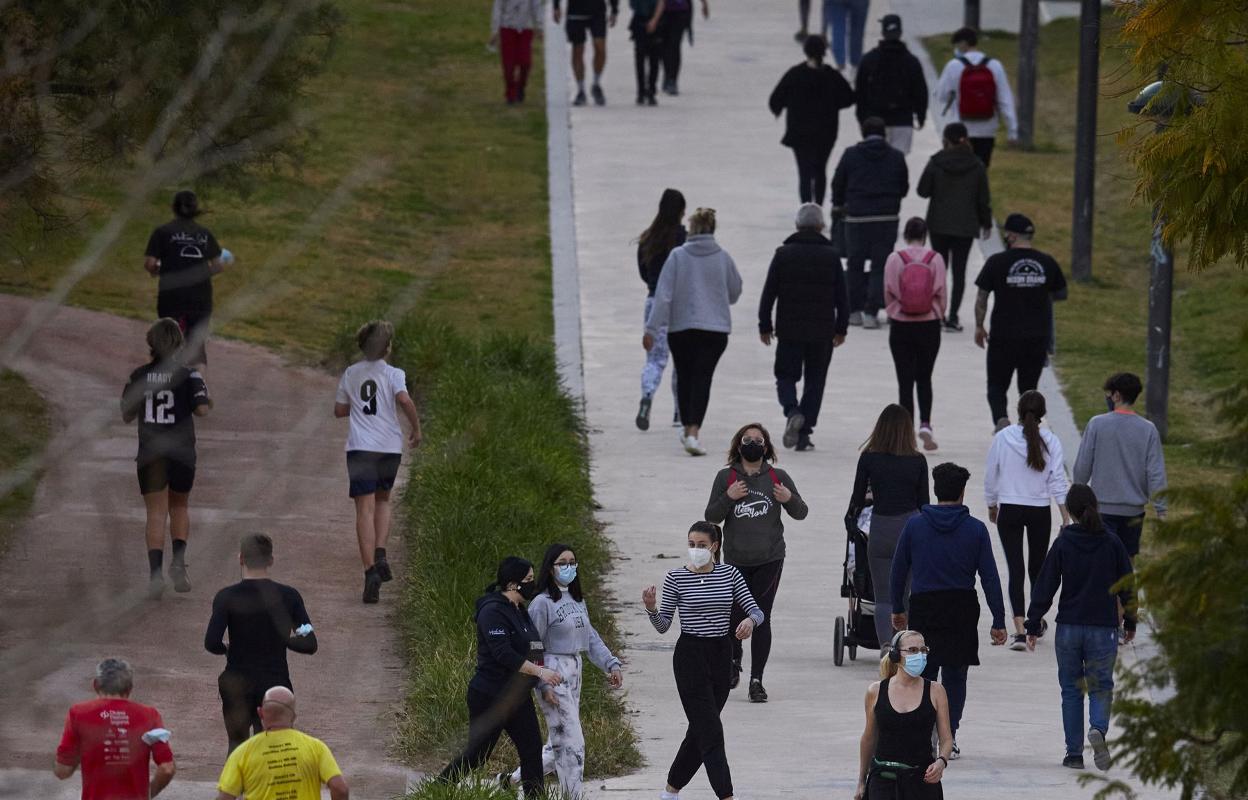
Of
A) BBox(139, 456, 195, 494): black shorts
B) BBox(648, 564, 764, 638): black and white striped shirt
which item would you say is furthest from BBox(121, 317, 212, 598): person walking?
BBox(648, 564, 764, 638): black and white striped shirt

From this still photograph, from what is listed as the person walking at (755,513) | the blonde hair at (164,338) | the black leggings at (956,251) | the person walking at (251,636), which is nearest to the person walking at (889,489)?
the person walking at (755,513)

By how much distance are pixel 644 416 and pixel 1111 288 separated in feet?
22.7

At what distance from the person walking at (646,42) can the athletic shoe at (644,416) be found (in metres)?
9.70

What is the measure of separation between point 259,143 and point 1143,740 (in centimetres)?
A: 274

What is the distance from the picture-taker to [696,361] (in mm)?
14945

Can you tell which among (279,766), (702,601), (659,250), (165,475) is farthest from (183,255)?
(279,766)

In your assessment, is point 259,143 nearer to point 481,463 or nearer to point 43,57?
point 43,57

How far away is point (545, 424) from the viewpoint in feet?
50.7

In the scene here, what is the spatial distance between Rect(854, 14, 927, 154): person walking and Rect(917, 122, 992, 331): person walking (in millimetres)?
2520

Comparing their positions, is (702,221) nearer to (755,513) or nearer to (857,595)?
(857,595)

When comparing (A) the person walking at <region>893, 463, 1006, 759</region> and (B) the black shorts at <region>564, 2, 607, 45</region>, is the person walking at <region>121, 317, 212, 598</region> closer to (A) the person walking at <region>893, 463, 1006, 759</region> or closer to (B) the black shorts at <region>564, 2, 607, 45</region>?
(A) the person walking at <region>893, 463, 1006, 759</region>

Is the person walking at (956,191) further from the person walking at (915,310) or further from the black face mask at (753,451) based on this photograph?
the black face mask at (753,451)

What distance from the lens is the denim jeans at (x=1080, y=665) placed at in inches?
383

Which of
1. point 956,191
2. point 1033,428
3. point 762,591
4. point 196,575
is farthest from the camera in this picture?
point 956,191
